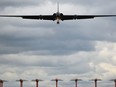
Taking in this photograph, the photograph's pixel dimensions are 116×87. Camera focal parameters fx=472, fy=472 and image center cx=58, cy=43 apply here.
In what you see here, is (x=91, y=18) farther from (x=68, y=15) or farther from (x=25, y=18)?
(x=25, y=18)

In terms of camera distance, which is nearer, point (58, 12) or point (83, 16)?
point (58, 12)

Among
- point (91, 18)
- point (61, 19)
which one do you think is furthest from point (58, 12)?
point (91, 18)

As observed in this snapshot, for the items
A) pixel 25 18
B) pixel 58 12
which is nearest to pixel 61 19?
pixel 58 12

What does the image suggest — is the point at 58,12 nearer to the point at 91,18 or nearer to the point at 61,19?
the point at 61,19

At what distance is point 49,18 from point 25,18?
10.0 meters

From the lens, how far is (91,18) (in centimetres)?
19575

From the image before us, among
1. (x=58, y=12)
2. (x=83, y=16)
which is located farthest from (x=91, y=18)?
(x=58, y=12)

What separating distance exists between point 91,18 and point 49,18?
57.1 ft

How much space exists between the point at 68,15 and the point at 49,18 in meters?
8.23

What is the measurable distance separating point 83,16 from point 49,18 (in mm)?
14732

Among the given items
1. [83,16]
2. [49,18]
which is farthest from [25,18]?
[83,16]

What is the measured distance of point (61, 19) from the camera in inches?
7392

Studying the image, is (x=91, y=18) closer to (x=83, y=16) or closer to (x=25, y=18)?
(x=83, y=16)

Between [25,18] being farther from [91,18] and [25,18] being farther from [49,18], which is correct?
[91,18]
